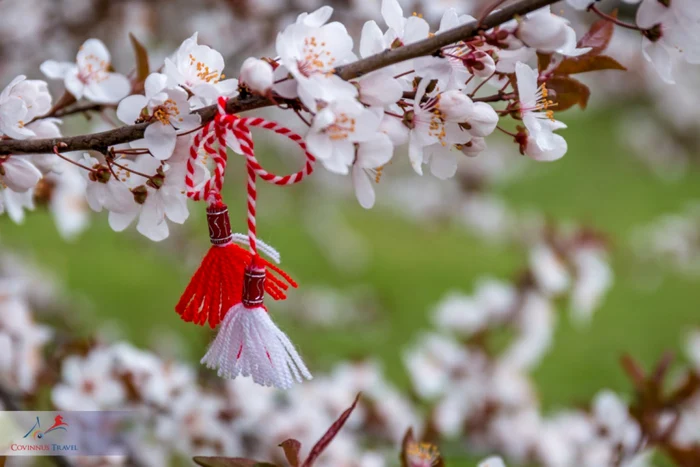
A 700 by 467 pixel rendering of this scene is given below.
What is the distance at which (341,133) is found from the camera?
0.67m

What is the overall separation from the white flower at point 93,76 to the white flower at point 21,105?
0.19 feet

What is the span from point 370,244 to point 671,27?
168 inches

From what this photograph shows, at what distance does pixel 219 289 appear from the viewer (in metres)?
0.81

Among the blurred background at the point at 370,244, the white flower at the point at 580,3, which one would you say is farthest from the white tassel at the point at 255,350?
the blurred background at the point at 370,244

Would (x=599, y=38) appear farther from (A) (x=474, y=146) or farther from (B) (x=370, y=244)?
(B) (x=370, y=244)

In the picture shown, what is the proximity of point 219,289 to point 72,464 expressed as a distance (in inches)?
27.5

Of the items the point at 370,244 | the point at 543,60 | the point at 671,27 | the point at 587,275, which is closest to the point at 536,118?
the point at 543,60

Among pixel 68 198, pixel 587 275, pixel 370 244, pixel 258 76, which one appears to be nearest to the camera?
pixel 258 76

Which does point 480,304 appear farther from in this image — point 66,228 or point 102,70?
point 102,70

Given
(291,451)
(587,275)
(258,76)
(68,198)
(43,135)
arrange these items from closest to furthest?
(258,76)
(291,451)
(43,135)
(68,198)
(587,275)

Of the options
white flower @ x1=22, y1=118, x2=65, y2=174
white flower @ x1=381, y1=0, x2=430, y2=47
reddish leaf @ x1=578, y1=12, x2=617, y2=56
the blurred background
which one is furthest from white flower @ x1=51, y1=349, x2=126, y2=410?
reddish leaf @ x1=578, y1=12, x2=617, y2=56

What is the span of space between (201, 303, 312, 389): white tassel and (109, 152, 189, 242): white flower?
0.13 m

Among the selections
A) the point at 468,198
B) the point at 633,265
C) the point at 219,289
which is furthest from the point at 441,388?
the point at 633,265

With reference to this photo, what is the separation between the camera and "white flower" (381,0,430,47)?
0.72 metres
